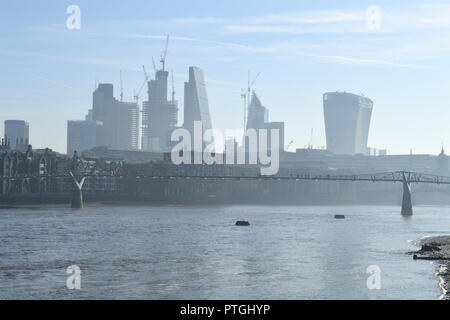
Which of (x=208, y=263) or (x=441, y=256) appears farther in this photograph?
(x=441, y=256)

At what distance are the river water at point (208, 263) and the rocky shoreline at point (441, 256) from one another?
3.15ft

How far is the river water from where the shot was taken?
63156mm

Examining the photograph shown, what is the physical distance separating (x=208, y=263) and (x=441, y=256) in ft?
79.0

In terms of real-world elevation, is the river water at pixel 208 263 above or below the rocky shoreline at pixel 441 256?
below

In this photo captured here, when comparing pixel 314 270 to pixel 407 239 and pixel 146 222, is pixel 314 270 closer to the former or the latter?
pixel 407 239

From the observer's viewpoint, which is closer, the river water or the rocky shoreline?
the river water

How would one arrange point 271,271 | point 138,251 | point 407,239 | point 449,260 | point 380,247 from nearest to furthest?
point 271,271, point 449,260, point 138,251, point 380,247, point 407,239

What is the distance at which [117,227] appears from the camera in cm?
13838

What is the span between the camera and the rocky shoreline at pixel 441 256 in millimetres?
64481

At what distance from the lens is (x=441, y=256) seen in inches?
3410

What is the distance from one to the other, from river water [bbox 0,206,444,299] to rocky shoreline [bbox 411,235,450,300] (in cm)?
96
